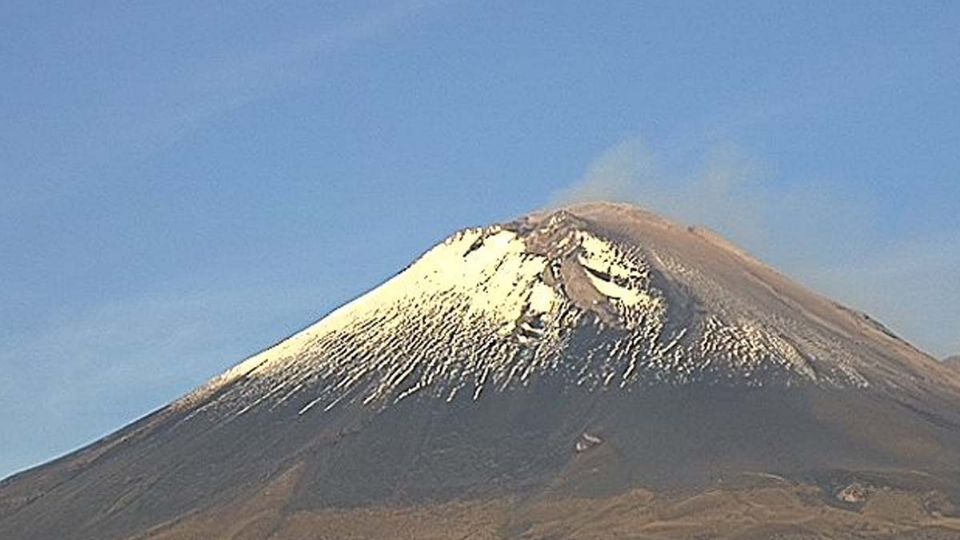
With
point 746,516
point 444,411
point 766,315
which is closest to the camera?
point 746,516

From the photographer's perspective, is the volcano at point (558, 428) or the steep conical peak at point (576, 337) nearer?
the volcano at point (558, 428)

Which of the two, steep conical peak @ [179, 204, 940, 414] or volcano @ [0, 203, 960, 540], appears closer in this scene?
volcano @ [0, 203, 960, 540]

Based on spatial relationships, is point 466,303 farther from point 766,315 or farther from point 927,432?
point 927,432

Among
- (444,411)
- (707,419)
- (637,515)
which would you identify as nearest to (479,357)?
(444,411)

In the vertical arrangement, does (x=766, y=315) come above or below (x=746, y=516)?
above
